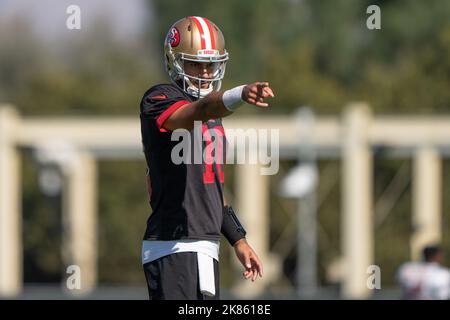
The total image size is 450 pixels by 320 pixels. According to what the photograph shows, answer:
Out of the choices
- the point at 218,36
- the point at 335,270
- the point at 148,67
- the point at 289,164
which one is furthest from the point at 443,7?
the point at 218,36

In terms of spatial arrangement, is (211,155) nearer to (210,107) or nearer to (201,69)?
(201,69)

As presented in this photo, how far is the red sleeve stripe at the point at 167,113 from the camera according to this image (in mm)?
6455

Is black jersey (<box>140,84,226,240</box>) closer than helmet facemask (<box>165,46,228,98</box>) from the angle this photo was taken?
Yes

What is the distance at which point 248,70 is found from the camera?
5416 cm

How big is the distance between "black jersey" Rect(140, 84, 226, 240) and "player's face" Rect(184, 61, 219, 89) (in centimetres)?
19

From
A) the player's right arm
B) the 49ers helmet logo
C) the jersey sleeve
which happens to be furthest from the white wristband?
the 49ers helmet logo

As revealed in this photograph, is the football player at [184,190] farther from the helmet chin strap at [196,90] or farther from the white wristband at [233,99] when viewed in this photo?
the white wristband at [233,99]

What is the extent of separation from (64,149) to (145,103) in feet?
67.6

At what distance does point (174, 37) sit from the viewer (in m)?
6.91

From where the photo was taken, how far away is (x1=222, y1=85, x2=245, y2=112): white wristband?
598 centimetres

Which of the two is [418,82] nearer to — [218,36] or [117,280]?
[117,280]

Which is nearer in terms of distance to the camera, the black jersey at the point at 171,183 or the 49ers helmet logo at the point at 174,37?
the black jersey at the point at 171,183

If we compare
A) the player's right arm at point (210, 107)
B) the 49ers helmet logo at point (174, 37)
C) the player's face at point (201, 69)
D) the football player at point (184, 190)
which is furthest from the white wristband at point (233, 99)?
the 49ers helmet logo at point (174, 37)

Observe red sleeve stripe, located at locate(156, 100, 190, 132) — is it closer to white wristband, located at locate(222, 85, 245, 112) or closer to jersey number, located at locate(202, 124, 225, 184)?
jersey number, located at locate(202, 124, 225, 184)
